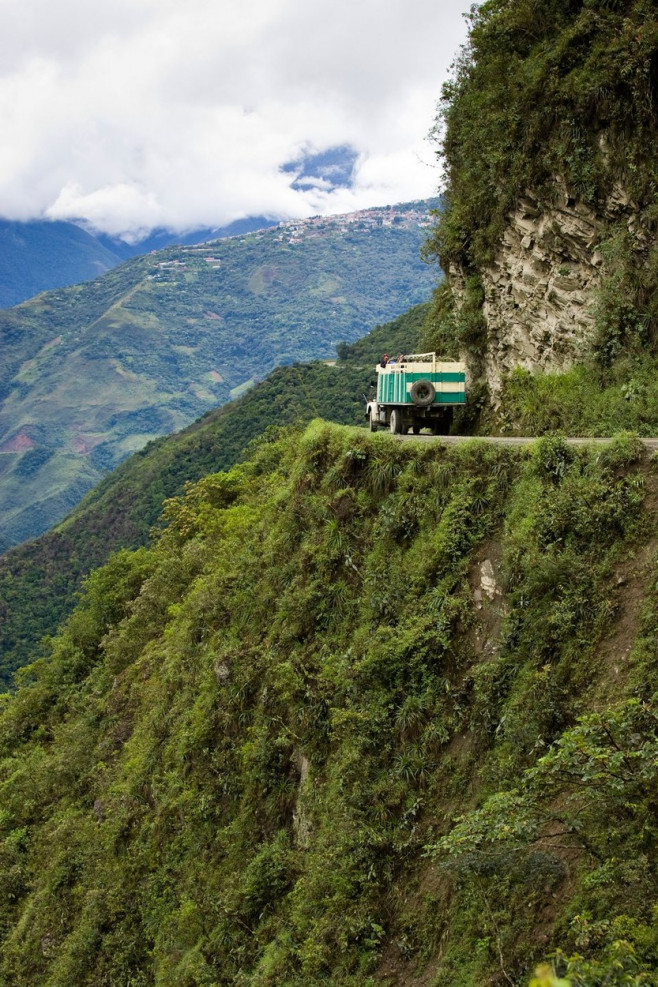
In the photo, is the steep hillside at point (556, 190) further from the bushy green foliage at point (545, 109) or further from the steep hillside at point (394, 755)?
the steep hillside at point (394, 755)

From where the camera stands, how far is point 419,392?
1579 cm

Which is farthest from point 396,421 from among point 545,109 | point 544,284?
point 545,109

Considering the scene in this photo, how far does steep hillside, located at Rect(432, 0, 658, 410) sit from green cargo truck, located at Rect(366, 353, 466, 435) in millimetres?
1540

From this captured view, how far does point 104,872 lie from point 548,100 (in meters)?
17.8

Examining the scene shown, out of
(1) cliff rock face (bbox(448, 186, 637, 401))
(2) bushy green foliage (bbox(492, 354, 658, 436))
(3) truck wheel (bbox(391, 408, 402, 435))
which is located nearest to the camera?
(2) bushy green foliage (bbox(492, 354, 658, 436))

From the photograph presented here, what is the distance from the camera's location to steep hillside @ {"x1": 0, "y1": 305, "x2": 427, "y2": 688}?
243 ft

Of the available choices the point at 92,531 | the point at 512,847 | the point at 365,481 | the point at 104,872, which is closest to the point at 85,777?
the point at 104,872

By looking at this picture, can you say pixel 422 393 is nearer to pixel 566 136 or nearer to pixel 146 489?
pixel 566 136

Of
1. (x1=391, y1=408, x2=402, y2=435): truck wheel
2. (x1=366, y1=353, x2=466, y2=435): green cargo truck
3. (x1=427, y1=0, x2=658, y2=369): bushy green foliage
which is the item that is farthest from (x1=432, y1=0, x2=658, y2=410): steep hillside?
(x1=391, y1=408, x2=402, y2=435): truck wheel

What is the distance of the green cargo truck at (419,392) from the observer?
51.8 feet

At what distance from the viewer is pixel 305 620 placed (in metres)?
12.5

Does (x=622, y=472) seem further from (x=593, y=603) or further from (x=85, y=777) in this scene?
(x=85, y=777)

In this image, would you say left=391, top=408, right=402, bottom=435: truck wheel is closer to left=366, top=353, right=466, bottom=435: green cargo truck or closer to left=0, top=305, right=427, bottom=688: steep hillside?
left=366, top=353, right=466, bottom=435: green cargo truck

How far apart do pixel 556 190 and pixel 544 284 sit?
1824 millimetres
